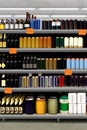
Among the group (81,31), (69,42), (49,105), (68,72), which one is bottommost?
(49,105)

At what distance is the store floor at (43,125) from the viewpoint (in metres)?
4.45

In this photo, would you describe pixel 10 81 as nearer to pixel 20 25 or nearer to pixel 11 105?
pixel 11 105

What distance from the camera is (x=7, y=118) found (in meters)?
4.81

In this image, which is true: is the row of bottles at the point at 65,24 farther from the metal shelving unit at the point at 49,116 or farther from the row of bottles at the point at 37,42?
the metal shelving unit at the point at 49,116

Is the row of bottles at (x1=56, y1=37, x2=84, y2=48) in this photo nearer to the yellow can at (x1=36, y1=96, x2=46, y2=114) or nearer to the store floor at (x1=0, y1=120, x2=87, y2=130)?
the yellow can at (x1=36, y1=96, x2=46, y2=114)

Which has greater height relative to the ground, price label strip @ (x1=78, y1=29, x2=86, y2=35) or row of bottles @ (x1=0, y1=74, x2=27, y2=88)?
price label strip @ (x1=78, y1=29, x2=86, y2=35)

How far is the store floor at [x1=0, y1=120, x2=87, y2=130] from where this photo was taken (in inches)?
175

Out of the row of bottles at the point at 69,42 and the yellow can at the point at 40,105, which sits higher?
the row of bottles at the point at 69,42

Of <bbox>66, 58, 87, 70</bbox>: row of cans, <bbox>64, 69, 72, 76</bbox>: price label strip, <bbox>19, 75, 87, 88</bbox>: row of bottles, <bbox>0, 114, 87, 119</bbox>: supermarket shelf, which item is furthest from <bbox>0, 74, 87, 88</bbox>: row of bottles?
<bbox>0, 114, 87, 119</bbox>: supermarket shelf

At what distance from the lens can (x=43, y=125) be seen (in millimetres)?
4602

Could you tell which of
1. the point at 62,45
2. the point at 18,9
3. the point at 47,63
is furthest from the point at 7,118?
the point at 18,9
